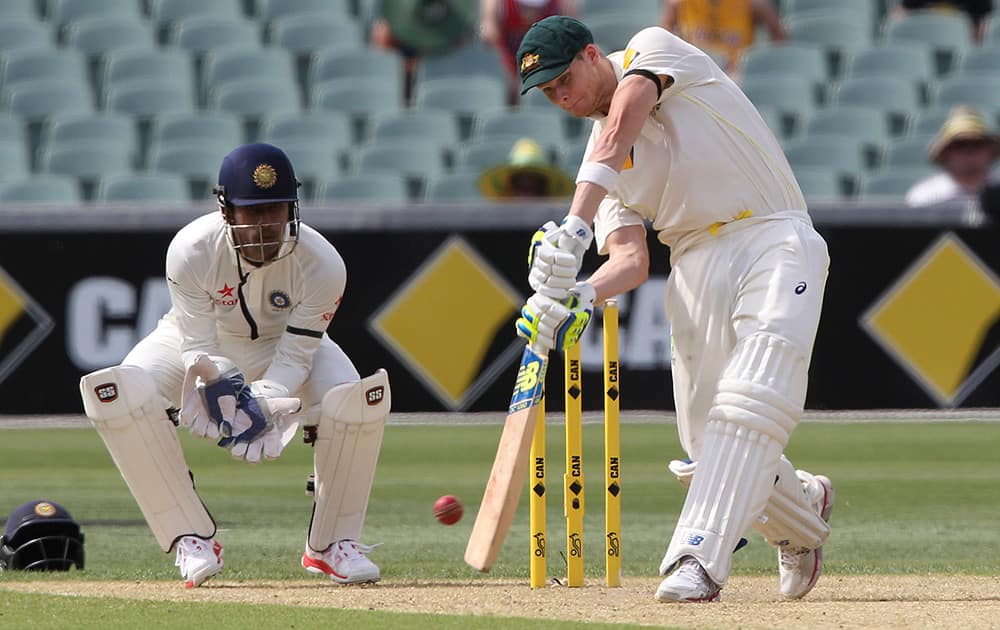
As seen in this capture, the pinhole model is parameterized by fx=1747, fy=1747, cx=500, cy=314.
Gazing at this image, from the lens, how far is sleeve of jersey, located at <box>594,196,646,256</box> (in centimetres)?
475

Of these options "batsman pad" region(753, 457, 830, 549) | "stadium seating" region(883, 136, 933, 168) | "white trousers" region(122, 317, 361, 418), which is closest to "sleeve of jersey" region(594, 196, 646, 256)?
"batsman pad" region(753, 457, 830, 549)

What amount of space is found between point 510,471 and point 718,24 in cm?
756

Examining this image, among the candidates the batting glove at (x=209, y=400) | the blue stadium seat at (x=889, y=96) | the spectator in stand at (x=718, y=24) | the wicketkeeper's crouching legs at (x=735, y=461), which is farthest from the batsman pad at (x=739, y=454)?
the blue stadium seat at (x=889, y=96)

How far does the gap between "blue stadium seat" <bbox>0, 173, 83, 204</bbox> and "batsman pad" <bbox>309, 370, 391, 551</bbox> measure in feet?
20.8

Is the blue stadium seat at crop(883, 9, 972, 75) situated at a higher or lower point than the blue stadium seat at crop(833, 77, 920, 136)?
higher

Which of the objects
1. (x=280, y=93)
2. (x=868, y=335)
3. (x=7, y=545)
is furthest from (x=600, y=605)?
(x=280, y=93)

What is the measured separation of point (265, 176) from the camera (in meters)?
4.99

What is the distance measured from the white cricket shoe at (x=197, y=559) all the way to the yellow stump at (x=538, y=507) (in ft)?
3.01

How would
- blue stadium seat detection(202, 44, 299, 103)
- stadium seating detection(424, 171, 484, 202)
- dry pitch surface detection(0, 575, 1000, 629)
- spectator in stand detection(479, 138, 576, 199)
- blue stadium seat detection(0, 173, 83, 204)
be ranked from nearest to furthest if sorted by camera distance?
dry pitch surface detection(0, 575, 1000, 629) → spectator in stand detection(479, 138, 576, 199) → stadium seating detection(424, 171, 484, 202) → blue stadium seat detection(0, 173, 83, 204) → blue stadium seat detection(202, 44, 299, 103)

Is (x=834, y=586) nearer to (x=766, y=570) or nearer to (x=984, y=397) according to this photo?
(x=766, y=570)

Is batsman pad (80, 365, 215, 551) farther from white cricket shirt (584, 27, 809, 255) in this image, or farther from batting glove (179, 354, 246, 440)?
white cricket shirt (584, 27, 809, 255)

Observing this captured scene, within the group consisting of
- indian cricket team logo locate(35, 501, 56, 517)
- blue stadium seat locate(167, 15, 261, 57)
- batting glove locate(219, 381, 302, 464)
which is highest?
batting glove locate(219, 381, 302, 464)

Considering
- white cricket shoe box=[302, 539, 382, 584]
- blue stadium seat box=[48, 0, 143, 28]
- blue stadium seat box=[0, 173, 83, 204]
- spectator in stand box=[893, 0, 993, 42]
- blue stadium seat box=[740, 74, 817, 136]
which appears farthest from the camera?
blue stadium seat box=[48, 0, 143, 28]

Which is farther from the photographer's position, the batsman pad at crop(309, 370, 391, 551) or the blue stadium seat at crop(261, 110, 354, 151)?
the blue stadium seat at crop(261, 110, 354, 151)
